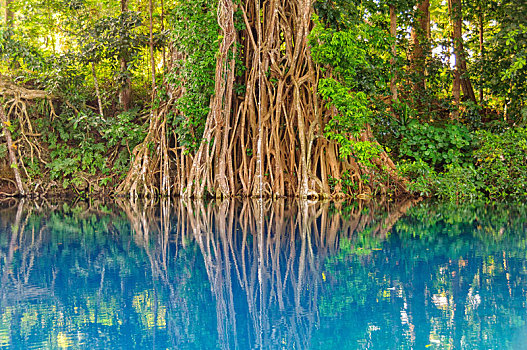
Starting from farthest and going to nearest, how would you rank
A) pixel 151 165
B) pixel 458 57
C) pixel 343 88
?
1. pixel 458 57
2. pixel 151 165
3. pixel 343 88

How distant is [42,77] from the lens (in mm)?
12195

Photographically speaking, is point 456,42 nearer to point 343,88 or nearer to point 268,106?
point 343,88

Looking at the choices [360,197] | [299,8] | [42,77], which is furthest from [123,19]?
[360,197]

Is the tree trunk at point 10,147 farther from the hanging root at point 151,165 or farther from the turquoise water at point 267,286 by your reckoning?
the turquoise water at point 267,286

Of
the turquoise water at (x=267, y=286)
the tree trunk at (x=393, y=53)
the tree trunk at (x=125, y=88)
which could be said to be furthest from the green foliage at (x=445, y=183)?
the tree trunk at (x=125, y=88)

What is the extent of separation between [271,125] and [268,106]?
39cm

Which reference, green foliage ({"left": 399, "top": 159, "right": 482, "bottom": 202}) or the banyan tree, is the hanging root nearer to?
the banyan tree

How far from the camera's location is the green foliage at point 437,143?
35.0 ft

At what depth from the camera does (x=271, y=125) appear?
1030 centimetres

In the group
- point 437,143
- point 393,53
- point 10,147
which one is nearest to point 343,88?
point 393,53

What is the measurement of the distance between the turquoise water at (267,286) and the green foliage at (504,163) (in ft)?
A: 15.0

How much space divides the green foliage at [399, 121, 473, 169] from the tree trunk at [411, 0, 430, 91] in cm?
179

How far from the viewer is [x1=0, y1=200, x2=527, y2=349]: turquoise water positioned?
2.16 m

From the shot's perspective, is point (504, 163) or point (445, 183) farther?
point (504, 163)
